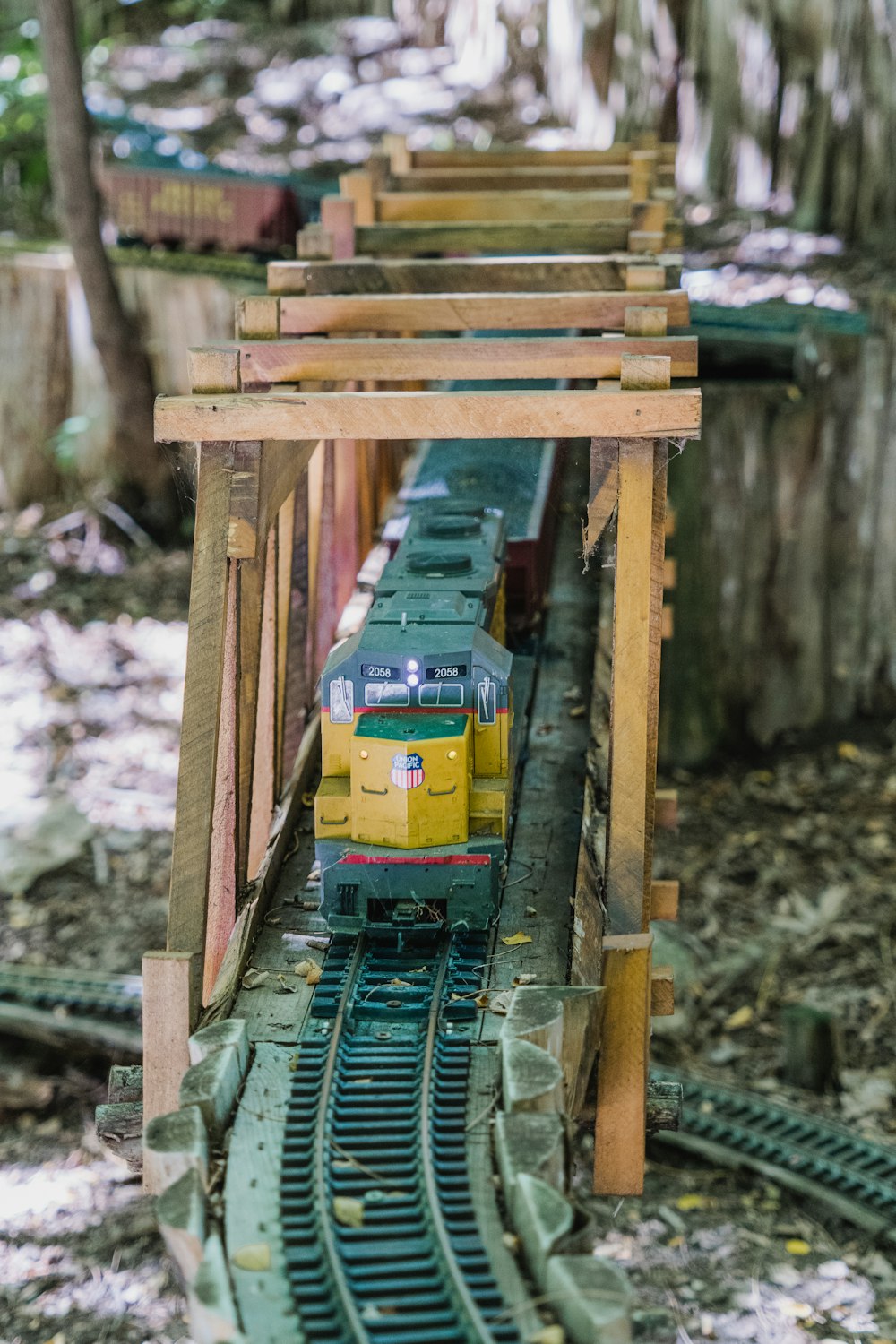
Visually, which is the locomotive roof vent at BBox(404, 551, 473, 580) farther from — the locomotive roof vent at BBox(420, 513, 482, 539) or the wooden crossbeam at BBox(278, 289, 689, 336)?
the wooden crossbeam at BBox(278, 289, 689, 336)

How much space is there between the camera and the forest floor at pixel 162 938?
7273 mm

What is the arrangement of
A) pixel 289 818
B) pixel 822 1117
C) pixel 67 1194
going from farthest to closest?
pixel 822 1117
pixel 67 1194
pixel 289 818

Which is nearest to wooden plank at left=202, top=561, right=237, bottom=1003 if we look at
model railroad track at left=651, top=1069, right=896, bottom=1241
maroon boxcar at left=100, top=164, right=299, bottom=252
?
model railroad track at left=651, top=1069, right=896, bottom=1241

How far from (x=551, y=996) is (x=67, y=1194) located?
14.2 feet

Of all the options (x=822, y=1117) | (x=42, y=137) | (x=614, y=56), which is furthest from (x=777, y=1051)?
(x=42, y=137)

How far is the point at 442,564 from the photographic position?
22.1 feet

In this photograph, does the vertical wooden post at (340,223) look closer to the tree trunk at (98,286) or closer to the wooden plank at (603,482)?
the wooden plank at (603,482)

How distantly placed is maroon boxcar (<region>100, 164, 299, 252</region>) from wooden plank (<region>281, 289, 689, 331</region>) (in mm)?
8690

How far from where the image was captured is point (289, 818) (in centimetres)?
649

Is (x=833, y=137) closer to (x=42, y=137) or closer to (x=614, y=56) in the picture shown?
(x=614, y=56)

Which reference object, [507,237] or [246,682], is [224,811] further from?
[507,237]

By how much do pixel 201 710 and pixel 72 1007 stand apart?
4.75 metres

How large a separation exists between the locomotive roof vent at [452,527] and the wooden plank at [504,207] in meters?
2.40

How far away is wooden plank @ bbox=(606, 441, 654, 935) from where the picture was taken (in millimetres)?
5336
